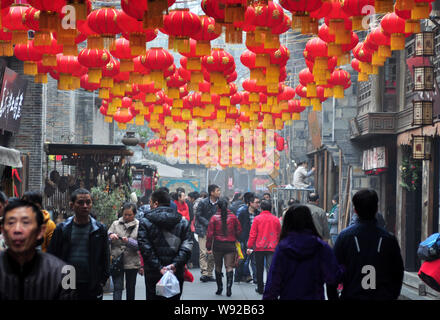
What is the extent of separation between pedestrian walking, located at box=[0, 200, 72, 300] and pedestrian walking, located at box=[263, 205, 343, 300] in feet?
7.35

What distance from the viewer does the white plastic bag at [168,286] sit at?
319 inches

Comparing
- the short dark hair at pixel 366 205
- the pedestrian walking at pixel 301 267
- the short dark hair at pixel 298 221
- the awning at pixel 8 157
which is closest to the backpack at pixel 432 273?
the short dark hair at pixel 366 205

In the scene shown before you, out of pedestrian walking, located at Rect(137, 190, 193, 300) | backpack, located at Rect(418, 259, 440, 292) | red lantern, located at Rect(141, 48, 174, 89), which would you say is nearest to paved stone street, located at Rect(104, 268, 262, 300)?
red lantern, located at Rect(141, 48, 174, 89)

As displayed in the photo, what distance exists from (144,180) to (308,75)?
15191 millimetres

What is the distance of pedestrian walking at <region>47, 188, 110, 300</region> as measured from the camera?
299 inches

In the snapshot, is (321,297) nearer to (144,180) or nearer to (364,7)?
(364,7)

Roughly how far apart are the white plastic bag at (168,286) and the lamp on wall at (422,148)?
795cm

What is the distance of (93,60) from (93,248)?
19.3 ft

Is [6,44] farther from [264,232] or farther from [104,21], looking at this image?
[264,232]

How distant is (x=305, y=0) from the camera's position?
8984 millimetres

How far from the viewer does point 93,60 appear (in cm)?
1284

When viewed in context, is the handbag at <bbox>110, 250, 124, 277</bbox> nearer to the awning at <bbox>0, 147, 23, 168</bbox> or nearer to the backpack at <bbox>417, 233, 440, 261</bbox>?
the awning at <bbox>0, 147, 23, 168</bbox>

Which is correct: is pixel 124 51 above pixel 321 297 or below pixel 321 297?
above
